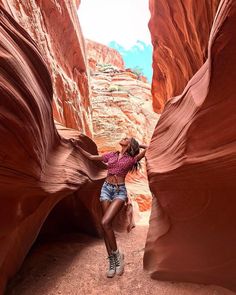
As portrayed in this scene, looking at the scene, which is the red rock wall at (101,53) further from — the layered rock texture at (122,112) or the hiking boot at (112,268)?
the hiking boot at (112,268)

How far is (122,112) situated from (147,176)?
14964 millimetres

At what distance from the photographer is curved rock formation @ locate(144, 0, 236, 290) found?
8.63ft

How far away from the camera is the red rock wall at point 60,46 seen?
22.4 feet

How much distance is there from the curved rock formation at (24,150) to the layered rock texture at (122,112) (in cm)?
1033

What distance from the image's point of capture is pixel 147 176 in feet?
14.4

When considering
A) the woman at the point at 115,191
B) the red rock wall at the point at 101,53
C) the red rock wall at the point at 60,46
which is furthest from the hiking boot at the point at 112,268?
the red rock wall at the point at 101,53

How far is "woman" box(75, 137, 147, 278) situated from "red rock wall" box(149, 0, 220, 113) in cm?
210

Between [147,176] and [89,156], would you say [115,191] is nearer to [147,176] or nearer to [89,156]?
[147,176]

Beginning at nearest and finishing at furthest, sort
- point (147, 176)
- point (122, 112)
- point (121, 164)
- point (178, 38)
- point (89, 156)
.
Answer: point (147, 176)
point (121, 164)
point (89, 156)
point (178, 38)
point (122, 112)

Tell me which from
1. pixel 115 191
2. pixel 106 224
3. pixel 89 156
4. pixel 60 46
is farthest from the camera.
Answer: pixel 60 46

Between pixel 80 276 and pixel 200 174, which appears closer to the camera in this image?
pixel 200 174

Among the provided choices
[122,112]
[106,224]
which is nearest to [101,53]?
[122,112]

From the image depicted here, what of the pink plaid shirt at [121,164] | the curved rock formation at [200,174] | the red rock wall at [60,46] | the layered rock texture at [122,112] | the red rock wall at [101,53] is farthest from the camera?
the red rock wall at [101,53]

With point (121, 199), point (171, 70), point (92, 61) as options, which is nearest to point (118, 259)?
point (121, 199)
